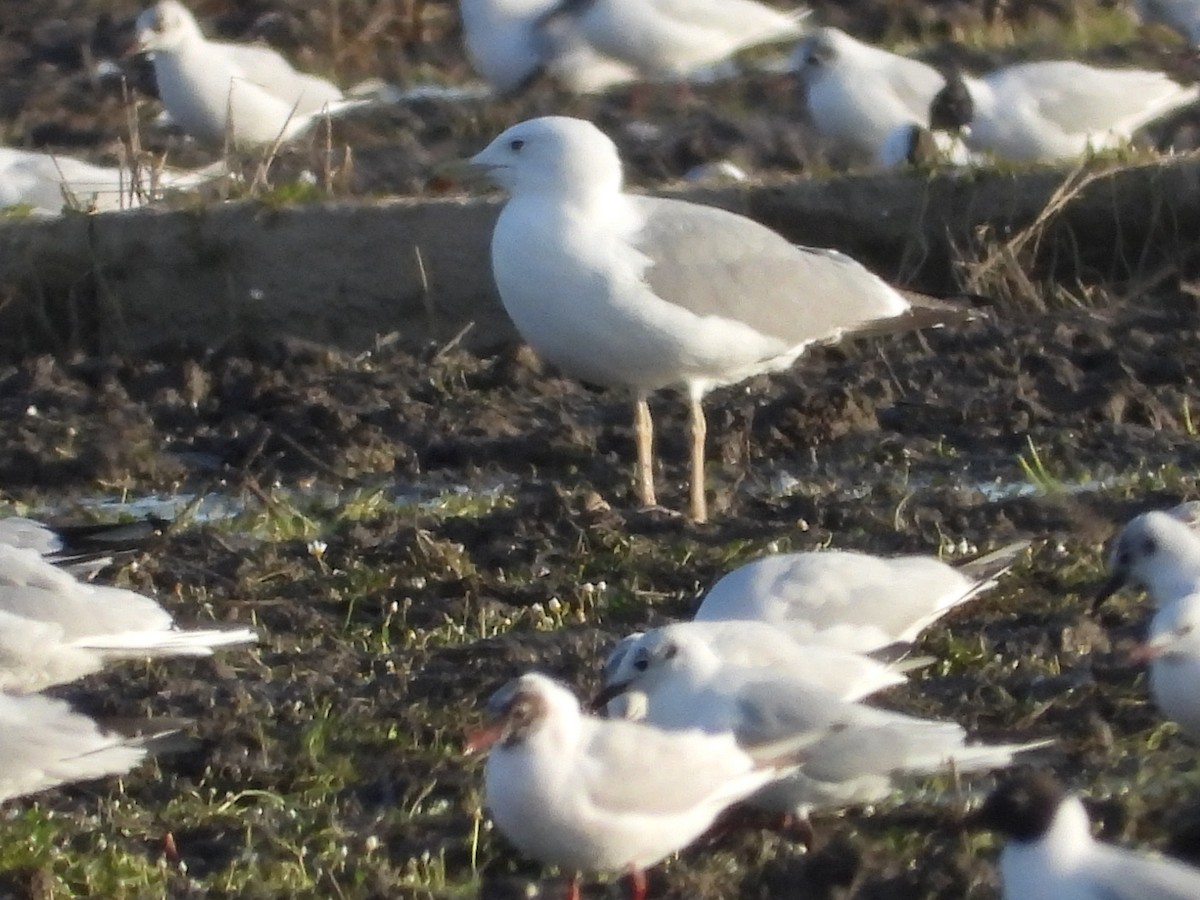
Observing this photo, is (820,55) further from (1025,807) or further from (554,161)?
(1025,807)

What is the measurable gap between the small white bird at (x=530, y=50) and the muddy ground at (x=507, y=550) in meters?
7.62

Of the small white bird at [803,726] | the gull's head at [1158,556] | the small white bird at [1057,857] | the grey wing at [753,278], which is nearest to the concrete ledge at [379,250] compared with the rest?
the grey wing at [753,278]

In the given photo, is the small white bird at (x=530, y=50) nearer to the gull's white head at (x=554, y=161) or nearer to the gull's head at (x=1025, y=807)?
the gull's white head at (x=554, y=161)

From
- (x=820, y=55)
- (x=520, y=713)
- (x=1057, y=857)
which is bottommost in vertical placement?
(x=820, y=55)

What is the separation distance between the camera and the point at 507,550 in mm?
7242

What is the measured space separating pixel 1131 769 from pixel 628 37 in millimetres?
12654

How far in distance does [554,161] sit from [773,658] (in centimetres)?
267

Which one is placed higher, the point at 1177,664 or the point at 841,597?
the point at 1177,664

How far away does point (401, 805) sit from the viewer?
5.51 m

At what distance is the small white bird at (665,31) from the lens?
17578 mm

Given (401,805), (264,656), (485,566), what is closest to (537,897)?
(401,805)

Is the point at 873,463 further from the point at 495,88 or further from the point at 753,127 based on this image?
the point at 495,88

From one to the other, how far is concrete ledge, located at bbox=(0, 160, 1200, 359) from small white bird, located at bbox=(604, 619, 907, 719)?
455 cm

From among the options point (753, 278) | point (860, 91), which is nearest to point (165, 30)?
point (860, 91)
